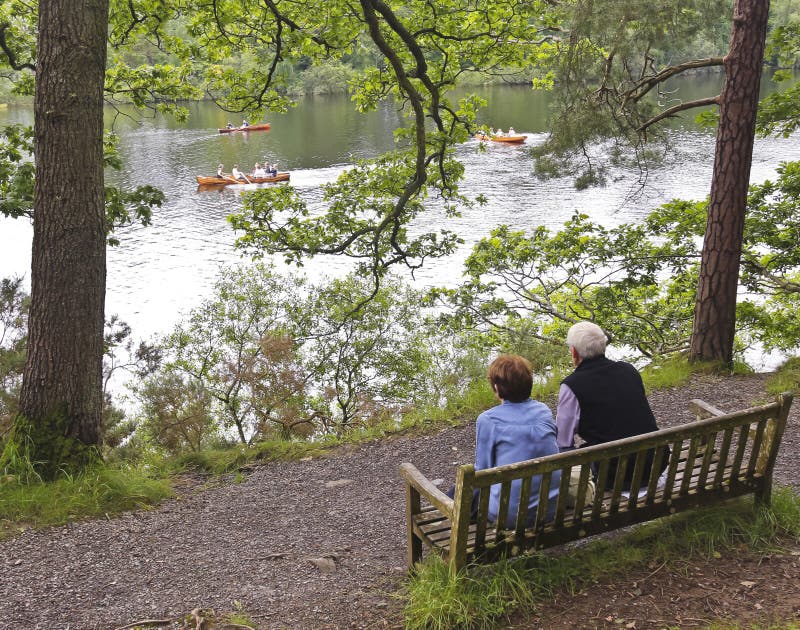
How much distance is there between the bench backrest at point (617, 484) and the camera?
3155 millimetres

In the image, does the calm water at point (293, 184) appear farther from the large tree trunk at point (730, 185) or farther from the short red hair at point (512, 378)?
A: the short red hair at point (512, 378)

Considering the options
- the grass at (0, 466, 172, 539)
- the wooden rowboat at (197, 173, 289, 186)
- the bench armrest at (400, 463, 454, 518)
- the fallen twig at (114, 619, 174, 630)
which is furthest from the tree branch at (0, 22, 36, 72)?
the wooden rowboat at (197, 173, 289, 186)

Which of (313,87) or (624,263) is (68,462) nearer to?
(624,263)

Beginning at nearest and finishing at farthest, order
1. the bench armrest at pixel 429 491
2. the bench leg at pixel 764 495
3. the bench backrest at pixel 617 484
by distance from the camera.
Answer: the bench backrest at pixel 617 484 < the bench armrest at pixel 429 491 < the bench leg at pixel 764 495

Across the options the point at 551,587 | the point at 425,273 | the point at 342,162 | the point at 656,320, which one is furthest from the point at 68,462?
the point at 342,162

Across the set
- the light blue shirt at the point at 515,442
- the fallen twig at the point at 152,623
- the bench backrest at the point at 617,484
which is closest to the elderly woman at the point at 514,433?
the light blue shirt at the point at 515,442

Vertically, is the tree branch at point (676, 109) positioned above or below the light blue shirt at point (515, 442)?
above

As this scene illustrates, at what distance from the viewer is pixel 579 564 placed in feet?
11.6

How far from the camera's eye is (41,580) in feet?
13.1

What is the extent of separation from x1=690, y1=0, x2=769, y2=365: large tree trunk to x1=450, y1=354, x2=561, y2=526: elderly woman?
4.75 m

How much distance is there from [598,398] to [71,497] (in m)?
3.74

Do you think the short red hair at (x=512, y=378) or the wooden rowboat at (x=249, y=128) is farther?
the wooden rowboat at (x=249, y=128)

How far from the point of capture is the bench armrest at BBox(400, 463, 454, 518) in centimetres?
330

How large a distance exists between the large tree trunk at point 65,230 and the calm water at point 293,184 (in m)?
10.5
